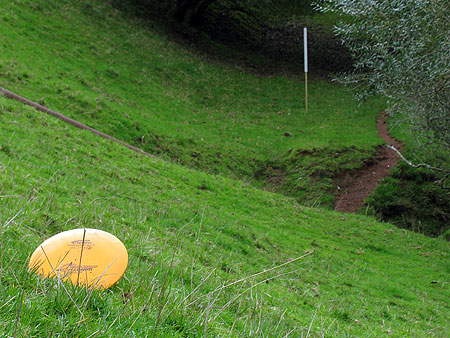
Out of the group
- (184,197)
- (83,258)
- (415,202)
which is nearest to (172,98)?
(184,197)

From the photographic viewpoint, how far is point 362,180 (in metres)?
16.6

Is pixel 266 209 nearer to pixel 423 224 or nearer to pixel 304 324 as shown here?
pixel 423 224

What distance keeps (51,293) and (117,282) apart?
34.0 inches

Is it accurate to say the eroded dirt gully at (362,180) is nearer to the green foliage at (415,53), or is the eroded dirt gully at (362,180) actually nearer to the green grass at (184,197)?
the green grass at (184,197)

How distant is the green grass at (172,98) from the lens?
15570mm

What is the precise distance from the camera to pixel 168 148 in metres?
15.9

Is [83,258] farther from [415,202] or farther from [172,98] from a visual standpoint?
[172,98]

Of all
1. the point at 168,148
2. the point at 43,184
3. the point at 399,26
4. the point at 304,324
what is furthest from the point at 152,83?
the point at 304,324

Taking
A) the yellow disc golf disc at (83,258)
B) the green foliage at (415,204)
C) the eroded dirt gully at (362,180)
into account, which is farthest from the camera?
the eroded dirt gully at (362,180)

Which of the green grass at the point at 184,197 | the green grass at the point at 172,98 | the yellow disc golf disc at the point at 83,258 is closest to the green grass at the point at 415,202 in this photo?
the green grass at the point at 172,98

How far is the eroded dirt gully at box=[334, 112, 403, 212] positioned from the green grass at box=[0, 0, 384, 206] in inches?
17.5

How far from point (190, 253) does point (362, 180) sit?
40.5 feet

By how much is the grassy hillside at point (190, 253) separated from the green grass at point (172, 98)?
11.5 feet

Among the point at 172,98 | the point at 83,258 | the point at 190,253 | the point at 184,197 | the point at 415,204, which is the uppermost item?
the point at 415,204
